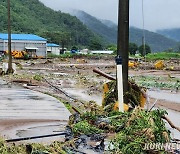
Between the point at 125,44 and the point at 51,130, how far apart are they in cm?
316

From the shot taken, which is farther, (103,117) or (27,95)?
(27,95)

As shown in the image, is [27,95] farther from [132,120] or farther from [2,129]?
[132,120]

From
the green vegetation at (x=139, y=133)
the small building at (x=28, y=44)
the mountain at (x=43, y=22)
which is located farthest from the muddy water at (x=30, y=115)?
the mountain at (x=43, y=22)

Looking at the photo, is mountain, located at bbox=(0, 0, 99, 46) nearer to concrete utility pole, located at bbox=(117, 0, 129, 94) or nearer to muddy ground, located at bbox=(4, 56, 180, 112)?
muddy ground, located at bbox=(4, 56, 180, 112)

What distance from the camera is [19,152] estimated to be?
6707mm

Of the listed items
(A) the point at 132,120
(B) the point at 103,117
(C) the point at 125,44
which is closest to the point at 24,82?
(C) the point at 125,44

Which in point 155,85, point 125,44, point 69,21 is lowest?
point 155,85

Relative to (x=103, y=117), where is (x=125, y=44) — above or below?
above

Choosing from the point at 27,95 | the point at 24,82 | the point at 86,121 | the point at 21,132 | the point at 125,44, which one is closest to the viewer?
the point at 86,121

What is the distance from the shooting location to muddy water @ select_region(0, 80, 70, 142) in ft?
32.7

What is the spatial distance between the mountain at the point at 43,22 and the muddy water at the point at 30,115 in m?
119

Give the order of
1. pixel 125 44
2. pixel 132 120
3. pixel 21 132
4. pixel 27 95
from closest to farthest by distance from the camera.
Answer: pixel 132 120 → pixel 21 132 → pixel 125 44 → pixel 27 95

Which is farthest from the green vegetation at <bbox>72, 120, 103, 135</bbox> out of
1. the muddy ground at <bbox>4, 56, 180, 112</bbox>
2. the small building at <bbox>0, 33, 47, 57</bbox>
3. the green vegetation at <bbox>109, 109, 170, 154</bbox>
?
the small building at <bbox>0, 33, 47, 57</bbox>

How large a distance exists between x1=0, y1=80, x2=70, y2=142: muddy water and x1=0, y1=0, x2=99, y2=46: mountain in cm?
11874
